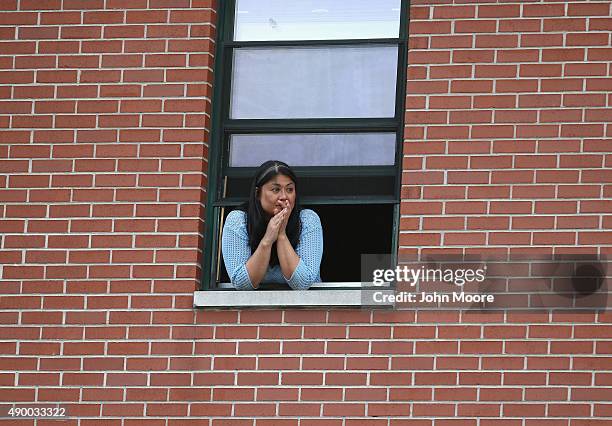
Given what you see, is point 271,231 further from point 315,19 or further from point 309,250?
point 315,19

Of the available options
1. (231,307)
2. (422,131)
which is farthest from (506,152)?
(231,307)

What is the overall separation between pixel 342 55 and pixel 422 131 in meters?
0.82

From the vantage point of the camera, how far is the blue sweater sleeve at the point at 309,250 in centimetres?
1032

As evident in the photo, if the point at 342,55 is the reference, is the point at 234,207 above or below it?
below

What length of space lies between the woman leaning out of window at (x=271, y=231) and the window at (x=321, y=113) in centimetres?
17

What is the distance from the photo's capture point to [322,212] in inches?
421

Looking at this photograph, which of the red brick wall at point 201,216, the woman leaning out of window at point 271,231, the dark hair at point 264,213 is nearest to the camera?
the red brick wall at point 201,216

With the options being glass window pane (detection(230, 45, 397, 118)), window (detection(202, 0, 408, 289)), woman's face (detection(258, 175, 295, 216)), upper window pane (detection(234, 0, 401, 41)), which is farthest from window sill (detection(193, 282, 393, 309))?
upper window pane (detection(234, 0, 401, 41))

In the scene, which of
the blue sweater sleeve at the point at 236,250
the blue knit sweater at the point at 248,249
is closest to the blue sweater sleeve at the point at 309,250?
the blue knit sweater at the point at 248,249

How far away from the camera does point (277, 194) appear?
34.4 ft

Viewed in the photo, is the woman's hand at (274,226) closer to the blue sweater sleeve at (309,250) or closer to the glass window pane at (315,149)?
the blue sweater sleeve at (309,250)

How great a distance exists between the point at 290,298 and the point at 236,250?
45 cm

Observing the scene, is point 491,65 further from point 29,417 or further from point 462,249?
point 29,417

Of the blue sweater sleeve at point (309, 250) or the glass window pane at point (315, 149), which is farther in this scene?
the glass window pane at point (315, 149)
